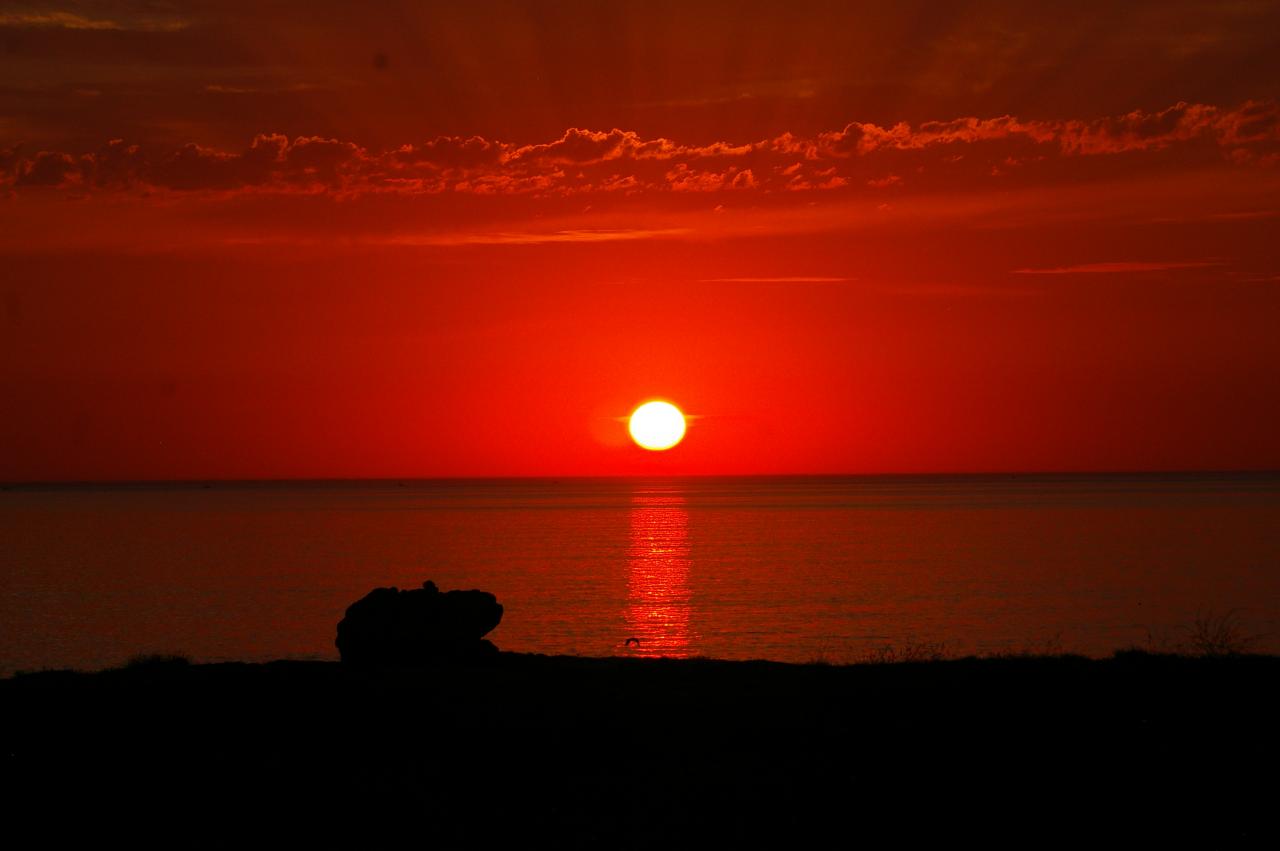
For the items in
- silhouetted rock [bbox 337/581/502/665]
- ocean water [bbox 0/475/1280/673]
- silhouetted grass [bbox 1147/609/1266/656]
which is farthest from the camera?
ocean water [bbox 0/475/1280/673]

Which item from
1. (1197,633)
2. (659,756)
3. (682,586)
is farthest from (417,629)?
(682,586)

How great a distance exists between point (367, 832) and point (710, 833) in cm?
332

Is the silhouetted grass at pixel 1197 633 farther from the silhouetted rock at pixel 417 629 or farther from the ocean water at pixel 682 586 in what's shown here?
A: the silhouetted rock at pixel 417 629

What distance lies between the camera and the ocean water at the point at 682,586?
45.8m

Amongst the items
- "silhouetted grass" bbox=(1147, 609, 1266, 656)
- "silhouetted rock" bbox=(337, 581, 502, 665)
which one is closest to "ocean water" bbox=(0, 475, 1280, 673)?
"silhouetted grass" bbox=(1147, 609, 1266, 656)

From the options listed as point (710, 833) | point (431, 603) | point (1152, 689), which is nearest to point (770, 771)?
point (710, 833)

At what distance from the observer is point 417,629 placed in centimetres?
2319

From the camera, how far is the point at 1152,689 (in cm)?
1781

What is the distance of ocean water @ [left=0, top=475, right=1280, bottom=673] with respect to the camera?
45.8 meters

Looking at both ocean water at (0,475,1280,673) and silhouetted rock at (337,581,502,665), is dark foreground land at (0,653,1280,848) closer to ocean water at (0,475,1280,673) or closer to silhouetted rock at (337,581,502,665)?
silhouetted rock at (337,581,502,665)

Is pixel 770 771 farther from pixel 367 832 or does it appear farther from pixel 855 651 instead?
pixel 855 651

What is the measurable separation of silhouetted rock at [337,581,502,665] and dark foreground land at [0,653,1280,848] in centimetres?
291

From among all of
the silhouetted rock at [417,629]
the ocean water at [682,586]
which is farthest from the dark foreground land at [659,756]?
the ocean water at [682,586]

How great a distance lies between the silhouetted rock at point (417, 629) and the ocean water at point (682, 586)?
1797 cm
